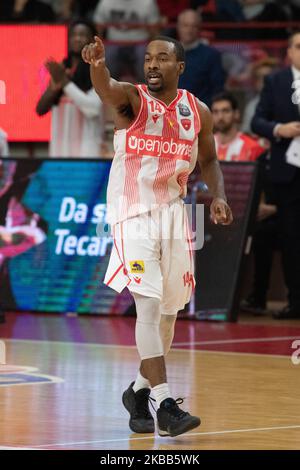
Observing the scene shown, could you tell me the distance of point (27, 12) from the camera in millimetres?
17219

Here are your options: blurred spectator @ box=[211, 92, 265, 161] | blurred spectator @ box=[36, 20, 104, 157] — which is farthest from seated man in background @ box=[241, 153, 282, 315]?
blurred spectator @ box=[36, 20, 104, 157]

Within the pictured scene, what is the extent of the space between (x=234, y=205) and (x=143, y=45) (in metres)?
3.63

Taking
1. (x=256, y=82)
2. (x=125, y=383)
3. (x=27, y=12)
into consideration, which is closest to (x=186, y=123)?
(x=125, y=383)

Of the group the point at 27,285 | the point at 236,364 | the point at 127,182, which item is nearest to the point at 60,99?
the point at 27,285

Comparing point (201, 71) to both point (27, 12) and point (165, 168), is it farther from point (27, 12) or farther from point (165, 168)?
point (165, 168)

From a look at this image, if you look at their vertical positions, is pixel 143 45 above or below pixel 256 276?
above

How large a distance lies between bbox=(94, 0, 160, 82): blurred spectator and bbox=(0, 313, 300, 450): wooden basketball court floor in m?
4.04

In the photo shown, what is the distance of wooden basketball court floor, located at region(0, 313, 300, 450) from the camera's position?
672 centimetres

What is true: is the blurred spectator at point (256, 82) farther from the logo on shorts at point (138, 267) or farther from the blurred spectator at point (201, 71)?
the logo on shorts at point (138, 267)

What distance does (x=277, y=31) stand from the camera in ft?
53.3

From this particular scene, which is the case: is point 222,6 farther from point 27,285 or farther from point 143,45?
point 27,285

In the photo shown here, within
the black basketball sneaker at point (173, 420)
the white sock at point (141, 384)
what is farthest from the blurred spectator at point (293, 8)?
the black basketball sneaker at point (173, 420)

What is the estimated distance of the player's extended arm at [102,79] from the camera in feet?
22.2

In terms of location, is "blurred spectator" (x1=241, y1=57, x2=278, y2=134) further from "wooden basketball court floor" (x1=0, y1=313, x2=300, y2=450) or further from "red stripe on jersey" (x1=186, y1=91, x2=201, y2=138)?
"red stripe on jersey" (x1=186, y1=91, x2=201, y2=138)
